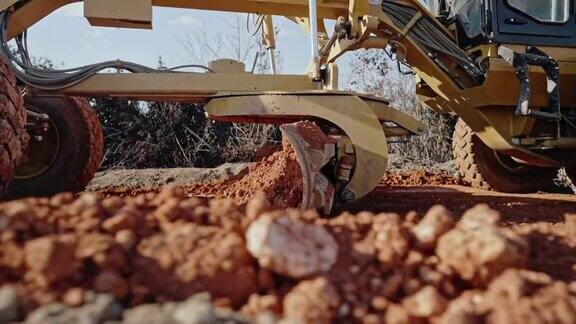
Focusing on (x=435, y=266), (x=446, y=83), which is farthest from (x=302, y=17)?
(x=435, y=266)

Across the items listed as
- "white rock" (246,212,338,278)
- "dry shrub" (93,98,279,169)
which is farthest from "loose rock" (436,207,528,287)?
"dry shrub" (93,98,279,169)

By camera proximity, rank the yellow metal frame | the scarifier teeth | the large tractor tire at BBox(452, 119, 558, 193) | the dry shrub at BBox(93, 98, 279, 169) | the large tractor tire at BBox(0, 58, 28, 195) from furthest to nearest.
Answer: the dry shrub at BBox(93, 98, 279, 169) → the large tractor tire at BBox(452, 119, 558, 193) → the yellow metal frame → the scarifier teeth → the large tractor tire at BBox(0, 58, 28, 195)

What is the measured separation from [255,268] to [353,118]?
2.61 metres

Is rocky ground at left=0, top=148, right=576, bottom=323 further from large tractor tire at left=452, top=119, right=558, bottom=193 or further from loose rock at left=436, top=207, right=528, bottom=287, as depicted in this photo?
large tractor tire at left=452, top=119, right=558, bottom=193

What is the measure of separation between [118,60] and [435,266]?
144 inches

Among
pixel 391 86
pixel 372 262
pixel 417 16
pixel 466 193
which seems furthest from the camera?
pixel 391 86

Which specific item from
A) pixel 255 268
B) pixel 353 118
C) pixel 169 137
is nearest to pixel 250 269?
pixel 255 268

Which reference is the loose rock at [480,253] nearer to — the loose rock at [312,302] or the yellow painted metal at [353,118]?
the loose rock at [312,302]

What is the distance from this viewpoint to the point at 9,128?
278cm

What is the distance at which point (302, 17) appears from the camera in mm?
5301

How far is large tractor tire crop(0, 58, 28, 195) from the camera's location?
274 cm

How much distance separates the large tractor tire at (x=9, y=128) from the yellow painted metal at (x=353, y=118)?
1599 mm

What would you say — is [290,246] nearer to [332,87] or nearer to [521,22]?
[332,87]

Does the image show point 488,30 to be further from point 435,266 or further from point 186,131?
point 186,131
